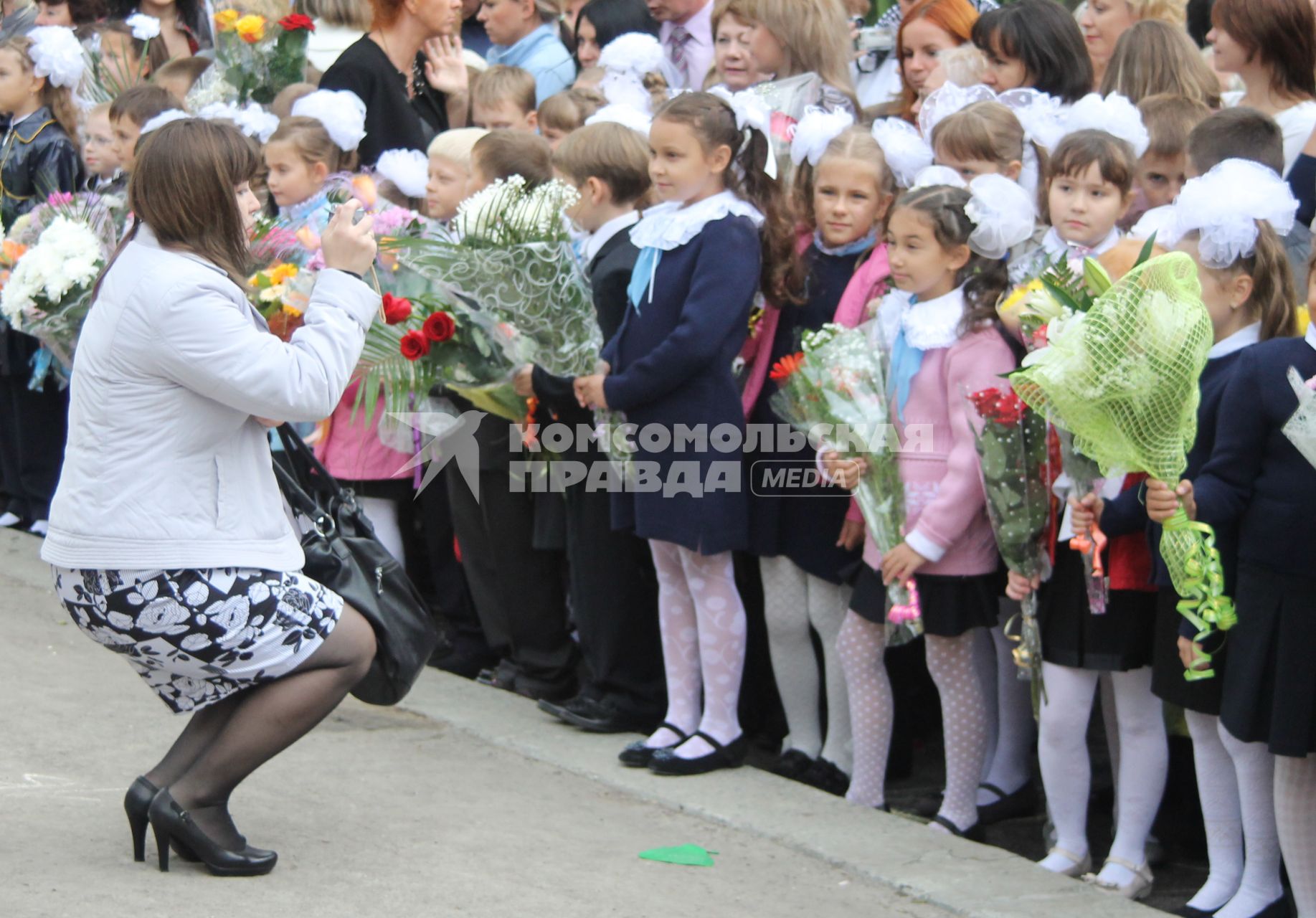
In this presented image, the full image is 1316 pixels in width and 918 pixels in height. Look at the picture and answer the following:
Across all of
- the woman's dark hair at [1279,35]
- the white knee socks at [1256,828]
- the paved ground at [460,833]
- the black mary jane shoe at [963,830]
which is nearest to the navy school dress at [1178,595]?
the white knee socks at [1256,828]

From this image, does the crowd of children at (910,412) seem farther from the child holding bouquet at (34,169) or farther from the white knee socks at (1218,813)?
the child holding bouquet at (34,169)

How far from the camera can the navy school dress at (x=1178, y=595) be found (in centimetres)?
416

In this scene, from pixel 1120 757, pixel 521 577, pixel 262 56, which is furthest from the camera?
pixel 262 56

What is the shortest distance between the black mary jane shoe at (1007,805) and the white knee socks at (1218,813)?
0.80m

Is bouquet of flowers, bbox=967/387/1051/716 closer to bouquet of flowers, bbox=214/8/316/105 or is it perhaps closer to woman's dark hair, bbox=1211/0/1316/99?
woman's dark hair, bbox=1211/0/1316/99

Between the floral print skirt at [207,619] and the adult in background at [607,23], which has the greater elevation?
the adult in background at [607,23]

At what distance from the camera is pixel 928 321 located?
15.8ft

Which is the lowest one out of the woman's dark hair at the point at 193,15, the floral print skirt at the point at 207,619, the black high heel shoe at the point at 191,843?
the black high heel shoe at the point at 191,843

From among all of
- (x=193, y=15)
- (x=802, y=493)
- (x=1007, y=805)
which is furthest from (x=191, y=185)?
(x=193, y=15)

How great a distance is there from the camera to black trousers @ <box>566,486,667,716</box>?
Result: 565 centimetres

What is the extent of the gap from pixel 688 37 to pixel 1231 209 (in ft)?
12.7

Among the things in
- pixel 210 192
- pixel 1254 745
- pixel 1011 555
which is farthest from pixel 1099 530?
pixel 210 192

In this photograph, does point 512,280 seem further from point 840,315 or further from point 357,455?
point 357,455

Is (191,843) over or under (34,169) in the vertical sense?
under
